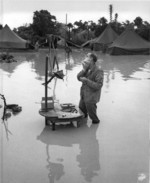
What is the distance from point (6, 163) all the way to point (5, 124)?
72.0 inches

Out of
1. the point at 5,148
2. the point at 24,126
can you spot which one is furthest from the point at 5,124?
the point at 5,148

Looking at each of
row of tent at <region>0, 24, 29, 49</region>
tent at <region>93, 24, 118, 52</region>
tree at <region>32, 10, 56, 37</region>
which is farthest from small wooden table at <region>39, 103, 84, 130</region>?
tree at <region>32, 10, 56, 37</region>

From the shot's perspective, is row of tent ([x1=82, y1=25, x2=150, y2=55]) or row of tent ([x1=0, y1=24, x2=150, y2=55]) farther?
row of tent ([x1=0, y1=24, x2=150, y2=55])

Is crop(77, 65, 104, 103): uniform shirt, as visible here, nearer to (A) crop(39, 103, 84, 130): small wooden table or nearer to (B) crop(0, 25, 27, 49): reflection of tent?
(A) crop(39, 103, 84, 130): small wooden table

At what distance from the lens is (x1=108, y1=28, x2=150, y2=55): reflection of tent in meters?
27.9

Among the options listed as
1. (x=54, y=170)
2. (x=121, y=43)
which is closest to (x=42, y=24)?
(x=121, y=43)

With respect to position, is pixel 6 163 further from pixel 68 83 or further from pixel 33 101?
pixel 68 83

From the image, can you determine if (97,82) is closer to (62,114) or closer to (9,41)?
(62,114)

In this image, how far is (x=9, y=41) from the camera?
31609mm

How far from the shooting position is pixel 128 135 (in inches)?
214

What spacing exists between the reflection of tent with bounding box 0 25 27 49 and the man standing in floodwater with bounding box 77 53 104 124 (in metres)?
27.3

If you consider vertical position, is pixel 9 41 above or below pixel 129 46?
above

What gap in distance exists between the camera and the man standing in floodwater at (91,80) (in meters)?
A: 5.56

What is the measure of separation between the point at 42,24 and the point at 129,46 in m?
25.5
